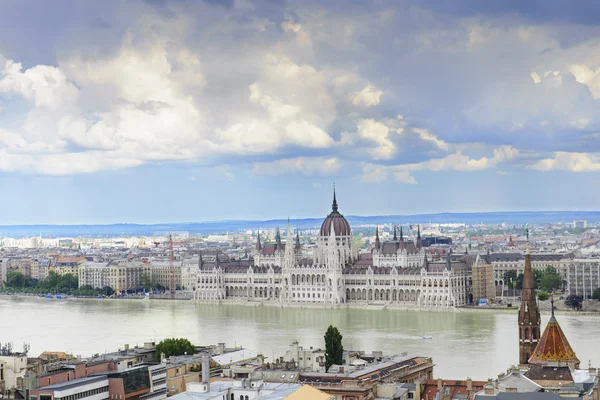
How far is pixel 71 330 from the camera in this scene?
42.1 m

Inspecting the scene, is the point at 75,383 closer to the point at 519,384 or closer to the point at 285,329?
the point at 519,384

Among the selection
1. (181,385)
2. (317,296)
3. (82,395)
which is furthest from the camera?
(317,296)

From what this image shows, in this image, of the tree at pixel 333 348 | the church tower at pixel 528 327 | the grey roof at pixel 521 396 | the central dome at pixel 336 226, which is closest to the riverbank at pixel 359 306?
the central dome at pixel 336 226

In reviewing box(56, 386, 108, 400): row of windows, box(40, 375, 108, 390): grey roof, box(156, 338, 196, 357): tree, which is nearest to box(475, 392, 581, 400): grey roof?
box(56, 386, 108, 400): row of windows

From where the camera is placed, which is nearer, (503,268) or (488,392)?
(488,392)

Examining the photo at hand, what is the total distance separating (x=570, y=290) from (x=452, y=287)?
5.50 meters

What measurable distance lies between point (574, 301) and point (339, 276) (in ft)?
44.3

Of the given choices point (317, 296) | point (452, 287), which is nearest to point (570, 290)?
point (452, 287)

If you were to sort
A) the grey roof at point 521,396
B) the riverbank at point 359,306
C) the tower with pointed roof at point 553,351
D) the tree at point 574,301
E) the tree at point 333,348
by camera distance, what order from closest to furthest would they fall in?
the grey roof at point 521,396
the tower with pointed roof at point 553,351
the tree at point 333,348
the riverbank at point 359,306
the tree at point 574,301

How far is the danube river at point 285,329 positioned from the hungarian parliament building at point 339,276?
121 inches

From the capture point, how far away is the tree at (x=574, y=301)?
161 feet

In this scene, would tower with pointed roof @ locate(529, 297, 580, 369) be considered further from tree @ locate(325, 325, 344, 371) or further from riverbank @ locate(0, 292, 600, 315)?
riverbank @ locate(0, 292, 600, 315)

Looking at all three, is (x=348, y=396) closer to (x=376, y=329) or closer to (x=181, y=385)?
(x=181, y=385)

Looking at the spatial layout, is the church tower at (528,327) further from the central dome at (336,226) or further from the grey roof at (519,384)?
the central dome at (336,226)
